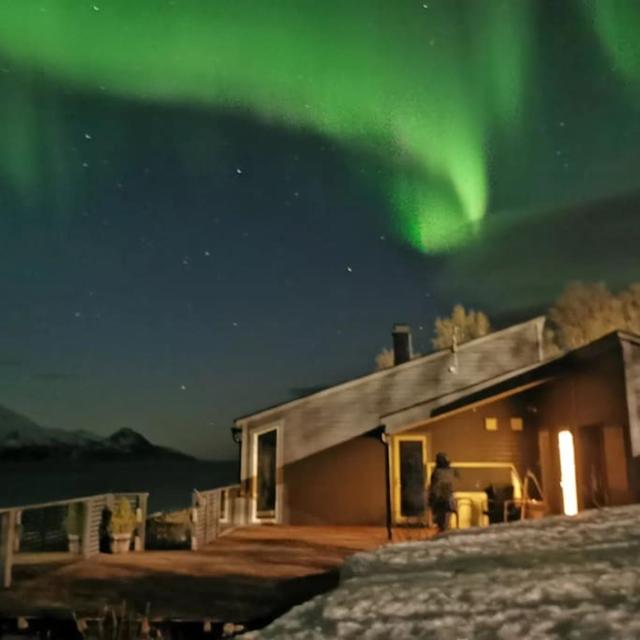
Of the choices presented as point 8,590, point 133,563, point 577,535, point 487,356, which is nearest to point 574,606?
point 577,535

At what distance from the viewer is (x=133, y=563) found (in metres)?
12.1

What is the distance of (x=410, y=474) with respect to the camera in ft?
62.3

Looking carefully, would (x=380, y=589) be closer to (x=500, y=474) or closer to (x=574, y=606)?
(x=574, y=606)

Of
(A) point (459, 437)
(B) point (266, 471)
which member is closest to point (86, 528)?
(B) point (266, 471)

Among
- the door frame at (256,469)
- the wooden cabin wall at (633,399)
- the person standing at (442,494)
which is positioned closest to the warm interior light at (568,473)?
the wooden cabin wall at (633,399)

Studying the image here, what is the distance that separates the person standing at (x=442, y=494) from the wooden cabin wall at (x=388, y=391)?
20.2 feet

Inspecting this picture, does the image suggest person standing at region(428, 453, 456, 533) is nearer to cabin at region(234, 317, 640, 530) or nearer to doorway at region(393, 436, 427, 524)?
cabin at region(234, 317, 640, 530)

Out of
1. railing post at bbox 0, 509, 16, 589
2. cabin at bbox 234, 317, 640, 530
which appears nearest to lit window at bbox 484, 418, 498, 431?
cabin at bbox 234, 317, 640, 530

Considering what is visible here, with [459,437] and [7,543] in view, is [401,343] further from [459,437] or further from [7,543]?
[7,543]

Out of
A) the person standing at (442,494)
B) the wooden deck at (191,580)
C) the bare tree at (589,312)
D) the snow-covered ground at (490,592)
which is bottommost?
the wooden deck at (191,580)

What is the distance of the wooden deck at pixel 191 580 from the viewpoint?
9094 millimetres

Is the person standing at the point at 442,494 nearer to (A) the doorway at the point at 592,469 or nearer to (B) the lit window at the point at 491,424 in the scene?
(A) the doorway at the point at 592,469

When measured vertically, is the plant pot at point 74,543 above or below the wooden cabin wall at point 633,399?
below

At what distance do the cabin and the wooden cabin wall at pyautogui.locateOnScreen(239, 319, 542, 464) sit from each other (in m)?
0.03
